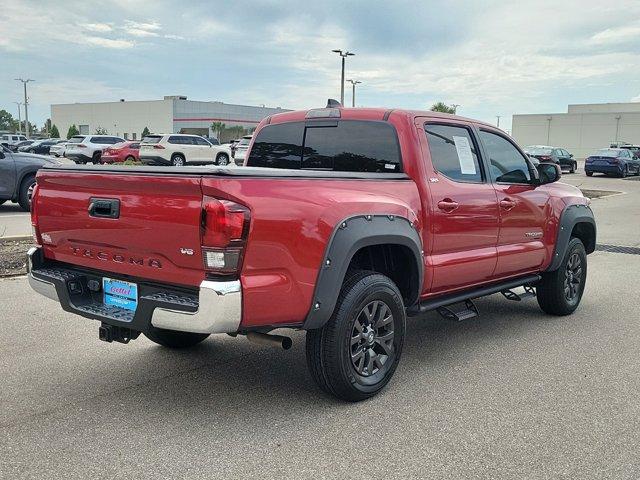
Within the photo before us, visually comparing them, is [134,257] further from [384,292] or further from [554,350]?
[554,350]

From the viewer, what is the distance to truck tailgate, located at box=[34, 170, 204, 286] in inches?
132

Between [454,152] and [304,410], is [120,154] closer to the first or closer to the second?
[454,152]

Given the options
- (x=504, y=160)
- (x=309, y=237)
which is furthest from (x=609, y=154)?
(x=309, y=237)

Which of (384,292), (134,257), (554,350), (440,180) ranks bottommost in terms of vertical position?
(554,350)

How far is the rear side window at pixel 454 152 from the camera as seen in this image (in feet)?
15.6

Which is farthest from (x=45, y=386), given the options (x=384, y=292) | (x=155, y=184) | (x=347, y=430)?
(x=384, y=292)

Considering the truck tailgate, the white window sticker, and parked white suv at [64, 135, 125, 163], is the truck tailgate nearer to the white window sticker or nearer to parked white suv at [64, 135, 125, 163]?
the white window sticker

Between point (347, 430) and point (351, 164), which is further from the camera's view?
point (351, 164)

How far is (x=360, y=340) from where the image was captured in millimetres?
4059

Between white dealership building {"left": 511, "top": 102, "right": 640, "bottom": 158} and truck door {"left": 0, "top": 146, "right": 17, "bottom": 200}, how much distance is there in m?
74.7

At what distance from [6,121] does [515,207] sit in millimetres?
177998

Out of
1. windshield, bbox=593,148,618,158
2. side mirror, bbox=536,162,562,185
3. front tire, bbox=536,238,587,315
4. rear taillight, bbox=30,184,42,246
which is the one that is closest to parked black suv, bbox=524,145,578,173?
windshield, bbox=593,148,618,158

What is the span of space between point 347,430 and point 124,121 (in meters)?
111

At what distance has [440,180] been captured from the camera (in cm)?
465
